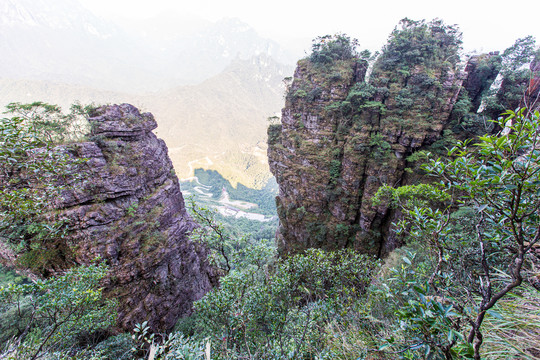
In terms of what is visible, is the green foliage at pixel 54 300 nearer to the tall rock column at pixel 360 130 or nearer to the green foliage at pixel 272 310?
the green foliage at pixel 272 310

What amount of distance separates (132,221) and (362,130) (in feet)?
62.3

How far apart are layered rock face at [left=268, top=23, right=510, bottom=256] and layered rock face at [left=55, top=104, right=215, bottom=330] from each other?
11467 millimetres

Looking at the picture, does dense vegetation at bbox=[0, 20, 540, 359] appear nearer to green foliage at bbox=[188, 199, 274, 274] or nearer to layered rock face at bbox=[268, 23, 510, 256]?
green foliage at bbox=[188, 199, 274, 274]

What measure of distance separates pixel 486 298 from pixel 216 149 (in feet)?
484

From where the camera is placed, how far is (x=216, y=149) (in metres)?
143

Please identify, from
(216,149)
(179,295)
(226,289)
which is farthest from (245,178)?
(226,289)

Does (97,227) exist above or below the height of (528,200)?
below

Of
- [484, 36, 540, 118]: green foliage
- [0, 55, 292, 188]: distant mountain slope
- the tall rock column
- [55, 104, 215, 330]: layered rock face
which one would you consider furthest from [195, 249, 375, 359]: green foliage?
[0, 55, 292, 188]: distant mountain slope

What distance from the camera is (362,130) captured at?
17.9 m

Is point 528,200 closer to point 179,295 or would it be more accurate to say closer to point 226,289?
point 226,289

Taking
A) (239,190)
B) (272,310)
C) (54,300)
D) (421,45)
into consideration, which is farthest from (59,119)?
(239,190)

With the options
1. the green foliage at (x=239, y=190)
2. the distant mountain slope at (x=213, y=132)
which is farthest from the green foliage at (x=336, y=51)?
the distant mountain slope at (x=213, y=132)

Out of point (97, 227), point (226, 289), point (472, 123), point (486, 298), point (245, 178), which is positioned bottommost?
point (245, 178)

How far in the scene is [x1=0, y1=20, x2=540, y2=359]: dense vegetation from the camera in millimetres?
2234
